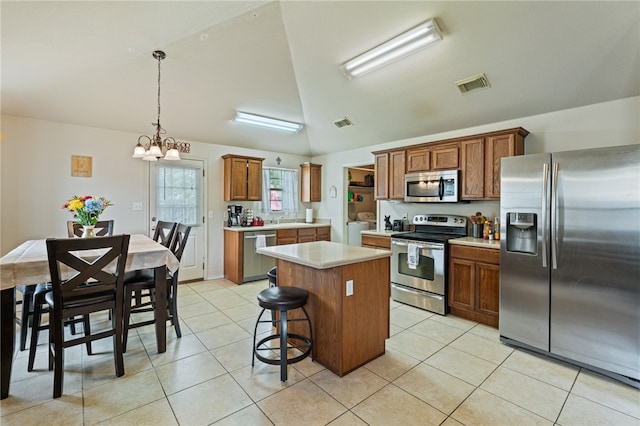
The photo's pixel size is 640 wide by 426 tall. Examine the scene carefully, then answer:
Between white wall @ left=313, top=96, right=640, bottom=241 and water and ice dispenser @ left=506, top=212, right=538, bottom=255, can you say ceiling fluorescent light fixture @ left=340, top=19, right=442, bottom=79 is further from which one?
water and ice dispenser @ left=506, top=212, right=538, bottom=255

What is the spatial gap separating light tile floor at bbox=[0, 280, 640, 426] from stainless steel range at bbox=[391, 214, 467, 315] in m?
0.76

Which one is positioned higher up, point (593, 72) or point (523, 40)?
point (523, 40)

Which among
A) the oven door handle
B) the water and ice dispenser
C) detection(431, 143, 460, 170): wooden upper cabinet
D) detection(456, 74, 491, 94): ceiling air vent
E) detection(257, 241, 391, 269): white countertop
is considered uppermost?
detection(456, 74, 491, 94): ceiling air vent

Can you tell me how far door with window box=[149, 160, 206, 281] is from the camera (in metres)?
4.64

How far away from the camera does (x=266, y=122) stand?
4789mm

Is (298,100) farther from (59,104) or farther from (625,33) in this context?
(625,33)

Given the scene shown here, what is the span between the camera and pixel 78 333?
2996 millimetres

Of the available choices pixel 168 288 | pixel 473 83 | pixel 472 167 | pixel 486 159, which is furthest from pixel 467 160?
pixel 168 288

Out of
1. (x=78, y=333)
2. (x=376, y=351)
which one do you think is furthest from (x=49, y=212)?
(x=376, y=351)

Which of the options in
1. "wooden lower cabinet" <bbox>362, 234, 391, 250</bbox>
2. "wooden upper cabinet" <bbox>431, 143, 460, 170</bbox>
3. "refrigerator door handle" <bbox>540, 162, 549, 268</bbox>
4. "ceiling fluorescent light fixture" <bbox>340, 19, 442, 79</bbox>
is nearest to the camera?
"refrigerator door handle" <bbox>540, 162, 549, 268</bbox>

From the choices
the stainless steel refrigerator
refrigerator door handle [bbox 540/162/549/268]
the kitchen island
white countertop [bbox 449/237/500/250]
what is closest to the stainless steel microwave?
white countertop [bbox 449/237/500/250]

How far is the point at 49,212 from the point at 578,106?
646 centimetres

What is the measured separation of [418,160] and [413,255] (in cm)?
138

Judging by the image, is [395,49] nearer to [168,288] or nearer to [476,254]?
[476,254]
